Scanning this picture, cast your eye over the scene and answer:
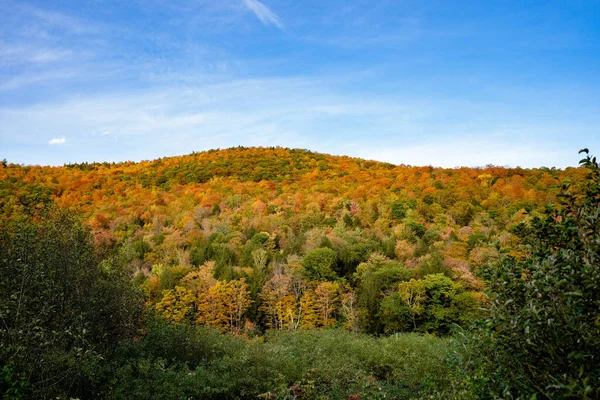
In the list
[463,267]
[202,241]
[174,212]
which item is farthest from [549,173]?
[174,212]

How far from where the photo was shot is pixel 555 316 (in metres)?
4.66

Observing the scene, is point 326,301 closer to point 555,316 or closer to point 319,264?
point 319,264

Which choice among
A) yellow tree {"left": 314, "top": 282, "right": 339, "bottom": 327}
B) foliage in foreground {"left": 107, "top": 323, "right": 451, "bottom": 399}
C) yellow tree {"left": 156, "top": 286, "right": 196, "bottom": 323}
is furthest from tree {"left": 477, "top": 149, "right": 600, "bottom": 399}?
yellow tree {"left": 156, "top": 286, "right": 196, "bottom": 323}

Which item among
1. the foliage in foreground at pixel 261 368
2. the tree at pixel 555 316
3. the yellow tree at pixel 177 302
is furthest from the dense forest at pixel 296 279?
the yellow tree at pixel 177 302

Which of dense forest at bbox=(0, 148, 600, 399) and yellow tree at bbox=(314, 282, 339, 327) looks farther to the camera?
yellow tree at bbox=(314, 282, 339, 327)

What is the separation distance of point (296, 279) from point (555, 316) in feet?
168

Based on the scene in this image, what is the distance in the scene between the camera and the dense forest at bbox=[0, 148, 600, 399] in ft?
17.7

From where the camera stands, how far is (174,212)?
90188 mm

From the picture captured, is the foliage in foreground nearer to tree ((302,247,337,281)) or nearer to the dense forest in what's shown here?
the dense forest

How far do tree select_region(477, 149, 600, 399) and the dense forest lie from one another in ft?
0.09

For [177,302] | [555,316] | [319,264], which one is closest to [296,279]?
[319,264]

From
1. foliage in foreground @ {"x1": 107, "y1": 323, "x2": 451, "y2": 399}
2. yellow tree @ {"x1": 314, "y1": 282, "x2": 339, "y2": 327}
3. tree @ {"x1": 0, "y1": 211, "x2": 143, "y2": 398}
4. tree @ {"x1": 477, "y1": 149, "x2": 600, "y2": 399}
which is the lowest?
yellow tree @ {"x1": 314, "y1": 282, "x2": 339, "y2": 327}

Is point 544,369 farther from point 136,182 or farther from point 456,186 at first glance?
point 136,182

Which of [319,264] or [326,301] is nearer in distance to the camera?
[326,301]
